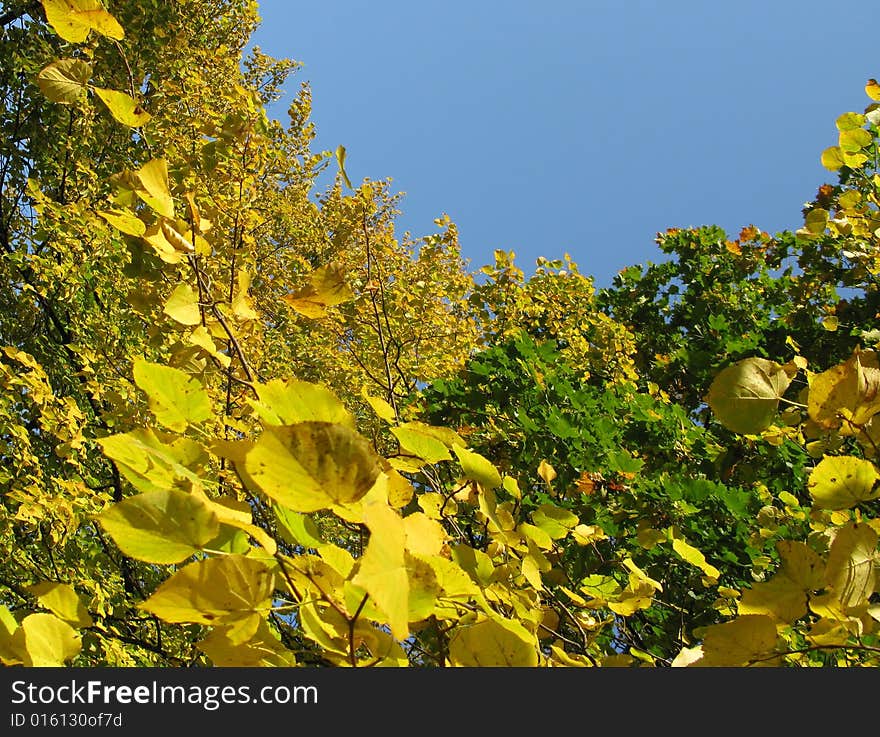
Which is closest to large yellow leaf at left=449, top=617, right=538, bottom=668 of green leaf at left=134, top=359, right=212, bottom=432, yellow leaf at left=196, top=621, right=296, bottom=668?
yellow leaf at left=196, top=621, right=296, bottom=668

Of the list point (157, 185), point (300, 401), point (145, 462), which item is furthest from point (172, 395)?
point (157, 185)

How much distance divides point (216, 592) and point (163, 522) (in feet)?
0.27

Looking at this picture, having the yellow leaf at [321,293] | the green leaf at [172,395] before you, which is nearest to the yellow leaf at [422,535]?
the green leaf at [172,395]

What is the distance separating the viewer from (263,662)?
2.28 feet

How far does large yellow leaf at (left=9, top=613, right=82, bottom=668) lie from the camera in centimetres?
65

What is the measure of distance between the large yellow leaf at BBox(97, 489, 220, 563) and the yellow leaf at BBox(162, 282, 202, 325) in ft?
1.44

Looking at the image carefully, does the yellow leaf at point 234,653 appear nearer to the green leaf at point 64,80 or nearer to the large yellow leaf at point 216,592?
the large yellow leaf at point 216,592

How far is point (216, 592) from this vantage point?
0.59m

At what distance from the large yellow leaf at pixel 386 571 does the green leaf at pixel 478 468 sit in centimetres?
46

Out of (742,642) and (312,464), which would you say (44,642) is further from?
(742,642)

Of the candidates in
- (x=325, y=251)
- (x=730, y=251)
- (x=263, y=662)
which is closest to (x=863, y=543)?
(x=263, y=662)

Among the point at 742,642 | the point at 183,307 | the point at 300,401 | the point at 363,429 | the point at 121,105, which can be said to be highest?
the point at 363,429

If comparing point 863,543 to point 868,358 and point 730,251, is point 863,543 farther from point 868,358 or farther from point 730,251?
point 730,251

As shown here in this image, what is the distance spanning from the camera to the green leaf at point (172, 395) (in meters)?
0.76
